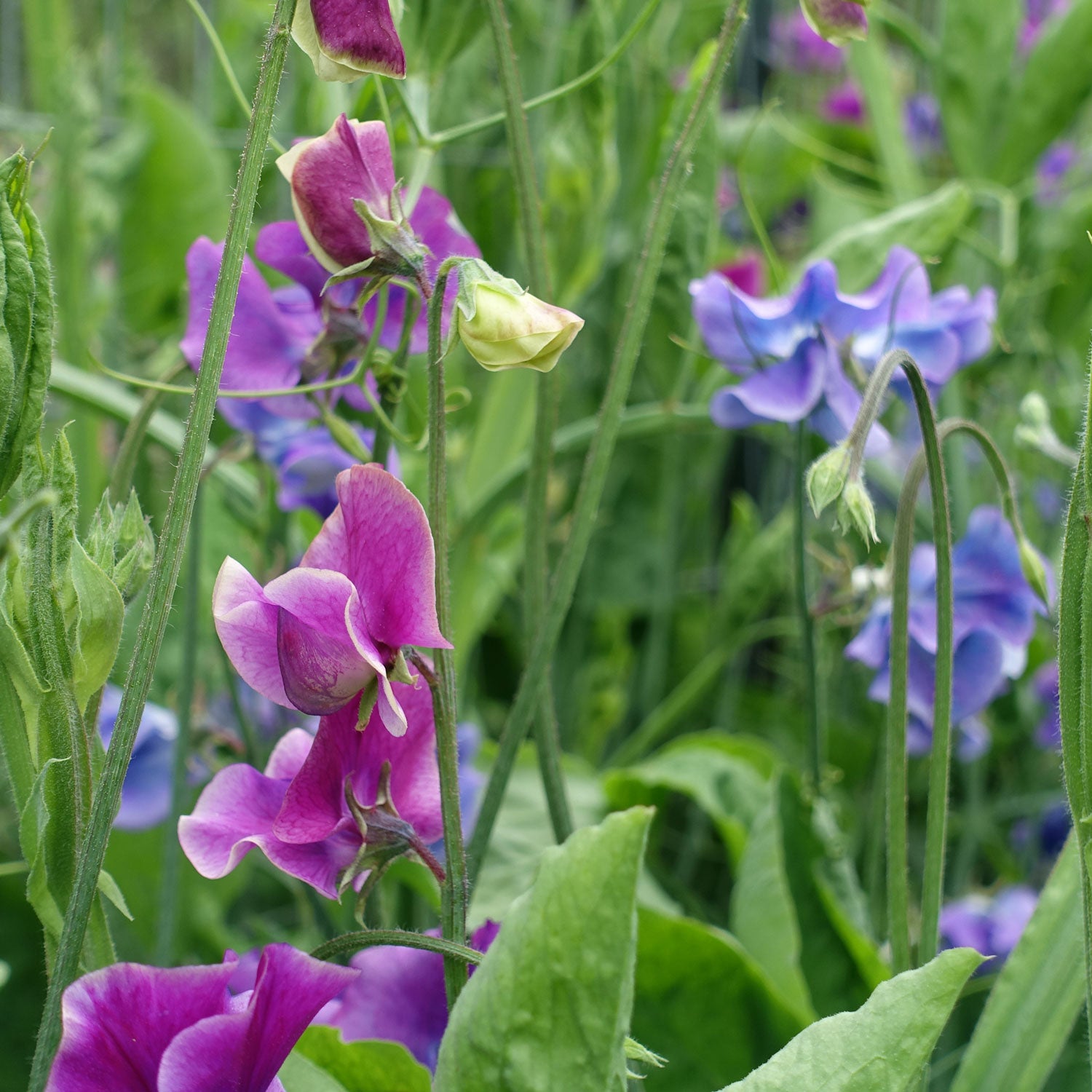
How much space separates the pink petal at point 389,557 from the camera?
0.34m

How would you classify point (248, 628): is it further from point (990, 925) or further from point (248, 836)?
point (990, 925)

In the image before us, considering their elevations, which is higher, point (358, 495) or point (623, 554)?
point (358, 495)

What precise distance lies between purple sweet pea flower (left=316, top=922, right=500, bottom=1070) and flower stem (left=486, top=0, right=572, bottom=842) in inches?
3.2

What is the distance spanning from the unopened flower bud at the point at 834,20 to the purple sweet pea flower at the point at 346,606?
0.74 feet

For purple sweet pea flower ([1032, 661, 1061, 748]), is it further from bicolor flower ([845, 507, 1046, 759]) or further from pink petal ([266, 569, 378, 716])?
pink petal ([266, 569, 378, 716])

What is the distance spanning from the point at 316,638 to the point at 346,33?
165 mm

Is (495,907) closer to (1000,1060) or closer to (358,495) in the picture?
(1000,1060)

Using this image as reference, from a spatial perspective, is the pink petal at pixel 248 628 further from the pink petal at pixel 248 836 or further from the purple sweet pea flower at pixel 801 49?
the purple sweet pea flower at pixel 801 49

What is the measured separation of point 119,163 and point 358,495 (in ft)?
3.75

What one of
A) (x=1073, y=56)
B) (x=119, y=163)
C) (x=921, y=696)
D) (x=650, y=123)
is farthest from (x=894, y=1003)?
(x=119, y=163)

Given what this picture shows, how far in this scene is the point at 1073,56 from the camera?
3.37 ft

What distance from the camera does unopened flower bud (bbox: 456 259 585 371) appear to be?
333 millimetres

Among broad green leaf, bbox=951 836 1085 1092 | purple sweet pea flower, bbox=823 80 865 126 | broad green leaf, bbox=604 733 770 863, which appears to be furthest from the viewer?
purple sweet pea flower, bbox=823 80 865 126

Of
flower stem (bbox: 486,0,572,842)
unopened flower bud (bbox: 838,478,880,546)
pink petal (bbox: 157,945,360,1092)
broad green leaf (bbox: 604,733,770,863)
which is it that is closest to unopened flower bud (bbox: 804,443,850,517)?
unopened flower bud (bbox: 838,478,880,546)
